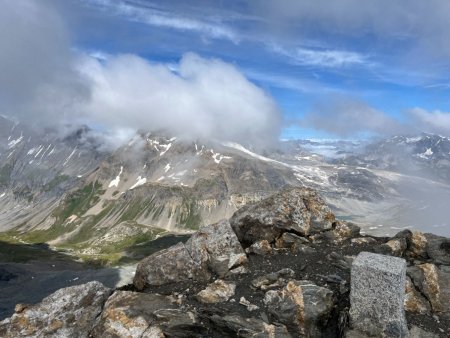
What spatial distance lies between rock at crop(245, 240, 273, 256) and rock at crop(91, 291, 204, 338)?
25.2 ft

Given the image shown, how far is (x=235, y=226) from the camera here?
2969cm

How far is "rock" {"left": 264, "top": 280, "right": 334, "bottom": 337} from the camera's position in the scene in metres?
18.7

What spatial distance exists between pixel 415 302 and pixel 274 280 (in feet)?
23.0

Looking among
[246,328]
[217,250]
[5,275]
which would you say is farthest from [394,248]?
[5,275]

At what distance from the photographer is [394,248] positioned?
85.1 ft

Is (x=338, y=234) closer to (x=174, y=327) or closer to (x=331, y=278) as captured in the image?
(x=331, y=278)

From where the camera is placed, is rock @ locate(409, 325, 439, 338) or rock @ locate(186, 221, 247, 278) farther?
rock @ locate(186, 221, 247, 278)

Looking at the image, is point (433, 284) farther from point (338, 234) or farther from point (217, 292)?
point (217, 292)

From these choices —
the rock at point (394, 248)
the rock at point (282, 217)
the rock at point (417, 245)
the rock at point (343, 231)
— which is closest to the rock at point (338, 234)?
the rock at point (343, 231)

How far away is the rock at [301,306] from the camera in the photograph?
61.4 feet

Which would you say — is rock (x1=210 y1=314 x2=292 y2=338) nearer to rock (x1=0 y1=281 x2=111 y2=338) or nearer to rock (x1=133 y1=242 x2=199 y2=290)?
rock (x1=133 y1=242 x2=199 y2=290)

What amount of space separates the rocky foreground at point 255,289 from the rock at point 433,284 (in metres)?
0.05

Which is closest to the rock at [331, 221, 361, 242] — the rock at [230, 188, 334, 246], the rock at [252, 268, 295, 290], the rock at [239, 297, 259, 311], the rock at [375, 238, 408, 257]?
the rock at [230, 188, 334, 246]

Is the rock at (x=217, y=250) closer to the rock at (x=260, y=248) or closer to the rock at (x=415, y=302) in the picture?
the rock at (x=260, y=248)
